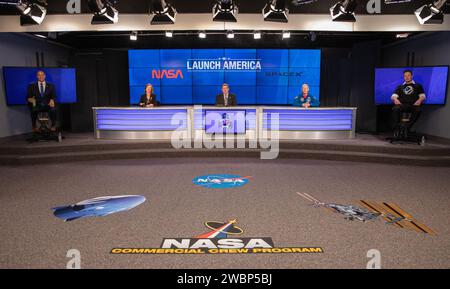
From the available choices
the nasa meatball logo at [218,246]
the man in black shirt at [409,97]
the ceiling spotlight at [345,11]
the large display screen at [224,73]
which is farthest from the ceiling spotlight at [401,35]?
the nasa meatball logo at [218,246]

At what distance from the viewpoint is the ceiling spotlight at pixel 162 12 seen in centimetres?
597

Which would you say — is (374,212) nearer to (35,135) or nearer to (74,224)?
(74,224)

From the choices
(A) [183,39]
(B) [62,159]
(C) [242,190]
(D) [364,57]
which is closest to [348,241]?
(C) [242,190]

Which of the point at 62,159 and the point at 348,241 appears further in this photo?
the point at 62,159

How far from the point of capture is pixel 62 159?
6242 millimetres

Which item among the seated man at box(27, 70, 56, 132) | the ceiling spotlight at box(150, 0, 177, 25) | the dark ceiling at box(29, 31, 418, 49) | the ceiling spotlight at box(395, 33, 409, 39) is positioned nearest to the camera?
the ceiling spotlight at box(150, 0, 177, 25)

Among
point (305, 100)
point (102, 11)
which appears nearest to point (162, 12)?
point (102, 11)

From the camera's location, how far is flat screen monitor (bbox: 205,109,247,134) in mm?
7133

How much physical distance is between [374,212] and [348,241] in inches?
35.7

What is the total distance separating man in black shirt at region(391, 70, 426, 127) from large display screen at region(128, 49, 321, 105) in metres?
3.90

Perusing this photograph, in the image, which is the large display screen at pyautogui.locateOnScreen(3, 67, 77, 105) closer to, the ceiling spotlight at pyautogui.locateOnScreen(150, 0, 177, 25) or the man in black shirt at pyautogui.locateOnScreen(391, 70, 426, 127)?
the ceiling spotlight at pyautogui.locateOnScreen(150, 0, 177, 25)

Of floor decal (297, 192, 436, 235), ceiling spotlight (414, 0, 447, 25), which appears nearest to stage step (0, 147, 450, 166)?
ceiling spotlight (414, 0, 447, 25)

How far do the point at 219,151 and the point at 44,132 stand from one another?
3.84 metres

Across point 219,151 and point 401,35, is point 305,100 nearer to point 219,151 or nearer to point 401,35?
point 219,151
